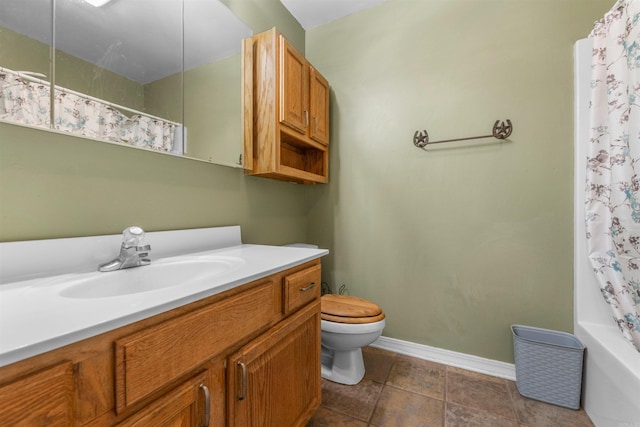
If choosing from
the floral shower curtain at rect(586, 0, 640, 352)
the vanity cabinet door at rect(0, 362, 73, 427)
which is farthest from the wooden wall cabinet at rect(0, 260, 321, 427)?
the floral shower curtain at rect(586, 0, 640, 352)

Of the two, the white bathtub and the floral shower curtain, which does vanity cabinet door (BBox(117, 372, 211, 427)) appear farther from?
the floral shower curtain

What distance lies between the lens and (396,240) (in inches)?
73.8

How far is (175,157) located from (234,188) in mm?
377

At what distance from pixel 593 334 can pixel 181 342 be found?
1.80 metres

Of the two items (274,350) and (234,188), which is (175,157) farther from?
(274,350)

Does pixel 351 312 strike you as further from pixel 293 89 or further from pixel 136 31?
pixel 136 31

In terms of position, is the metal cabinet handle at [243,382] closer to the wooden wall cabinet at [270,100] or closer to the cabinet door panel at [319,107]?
the wooden wall cabinet at [270,100]

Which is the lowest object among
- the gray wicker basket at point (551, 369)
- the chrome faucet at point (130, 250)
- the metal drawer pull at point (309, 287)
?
the gray wicker basket at point (551, 369)

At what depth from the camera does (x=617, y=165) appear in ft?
3.88

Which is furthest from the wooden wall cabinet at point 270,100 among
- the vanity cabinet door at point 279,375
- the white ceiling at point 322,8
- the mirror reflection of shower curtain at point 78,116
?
the vanity cabinet door at point 279,375

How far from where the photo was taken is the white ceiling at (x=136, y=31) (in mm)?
811

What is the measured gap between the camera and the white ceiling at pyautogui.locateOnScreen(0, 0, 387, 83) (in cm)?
81

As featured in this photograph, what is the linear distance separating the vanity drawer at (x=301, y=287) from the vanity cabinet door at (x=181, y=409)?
1.18ft

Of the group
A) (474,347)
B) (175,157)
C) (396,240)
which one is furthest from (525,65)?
(175,157)
